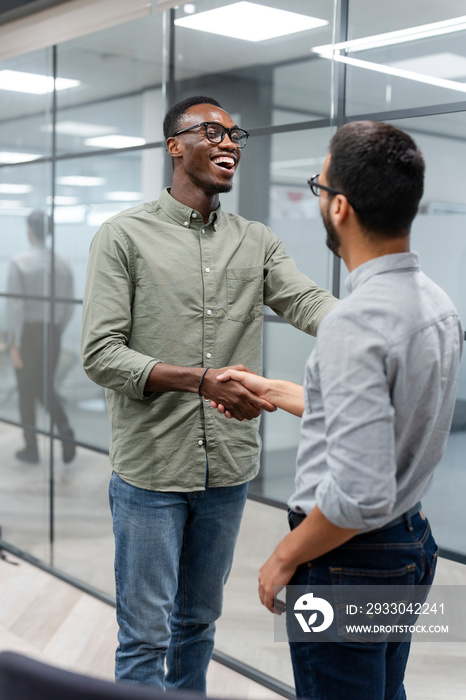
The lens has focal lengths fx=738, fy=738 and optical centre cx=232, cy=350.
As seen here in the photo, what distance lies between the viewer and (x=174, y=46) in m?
2.88

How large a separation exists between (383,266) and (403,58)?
1321 millimetres

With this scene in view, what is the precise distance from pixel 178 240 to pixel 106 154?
1561 millimetres

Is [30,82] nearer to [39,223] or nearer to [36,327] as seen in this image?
[39,223]

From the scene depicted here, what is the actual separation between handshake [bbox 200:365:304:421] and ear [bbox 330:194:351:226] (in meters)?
0.54

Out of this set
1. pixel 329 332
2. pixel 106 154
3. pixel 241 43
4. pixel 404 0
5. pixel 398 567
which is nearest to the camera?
pixel 329 332

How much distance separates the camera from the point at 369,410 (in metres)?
1.04

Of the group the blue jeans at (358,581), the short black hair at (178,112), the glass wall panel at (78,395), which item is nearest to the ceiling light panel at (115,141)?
the glass wall panel at (78,395)

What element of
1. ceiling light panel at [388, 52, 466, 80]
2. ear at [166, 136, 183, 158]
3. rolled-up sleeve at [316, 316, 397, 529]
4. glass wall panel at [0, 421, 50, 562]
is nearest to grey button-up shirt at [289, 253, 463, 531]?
rolled-up sleeve at [316, 316, 397, 529]

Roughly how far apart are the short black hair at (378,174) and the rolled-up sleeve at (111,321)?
29.3 inches

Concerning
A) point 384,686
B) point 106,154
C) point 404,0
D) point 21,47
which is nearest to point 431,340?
point 384,686

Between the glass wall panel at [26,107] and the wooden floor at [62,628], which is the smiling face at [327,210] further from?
the glass wall panel at [26,107]

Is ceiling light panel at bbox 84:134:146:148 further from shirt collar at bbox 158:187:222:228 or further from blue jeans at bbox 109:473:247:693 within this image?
blue jeans at bbox 109:473:247:693

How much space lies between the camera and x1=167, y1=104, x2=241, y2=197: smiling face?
1892mm

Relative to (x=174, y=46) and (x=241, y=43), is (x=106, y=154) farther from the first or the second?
(x=241, y=43)
